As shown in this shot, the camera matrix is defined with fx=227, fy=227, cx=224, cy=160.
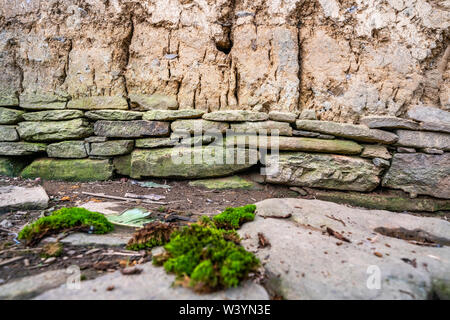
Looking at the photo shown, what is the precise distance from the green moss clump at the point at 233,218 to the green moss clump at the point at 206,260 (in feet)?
1.54

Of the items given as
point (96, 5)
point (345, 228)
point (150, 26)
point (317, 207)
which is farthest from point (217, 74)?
point (345, 228)

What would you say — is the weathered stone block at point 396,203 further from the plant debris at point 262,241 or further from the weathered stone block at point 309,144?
the plant debris at point 262,241

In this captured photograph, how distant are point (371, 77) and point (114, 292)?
4910 millimetres

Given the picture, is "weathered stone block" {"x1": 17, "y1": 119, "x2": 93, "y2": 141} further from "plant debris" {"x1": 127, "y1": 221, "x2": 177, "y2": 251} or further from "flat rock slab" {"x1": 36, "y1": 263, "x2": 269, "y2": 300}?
"flat rock slab" {"x1": 36, "y1": 263, "x2": 269, "y2": 300}

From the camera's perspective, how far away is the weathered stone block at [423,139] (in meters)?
3.79

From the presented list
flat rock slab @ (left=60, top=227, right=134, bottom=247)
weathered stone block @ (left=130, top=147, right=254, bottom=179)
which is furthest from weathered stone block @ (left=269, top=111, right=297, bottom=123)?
flat rock slab @ (left=60, top=227, right=134, bottom=247)

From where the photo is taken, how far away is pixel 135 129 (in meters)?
4.08

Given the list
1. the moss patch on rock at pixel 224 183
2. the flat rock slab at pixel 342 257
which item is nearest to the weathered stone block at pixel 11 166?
the moss patch on rock at pixel 224 183

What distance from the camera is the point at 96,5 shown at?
4.25 m

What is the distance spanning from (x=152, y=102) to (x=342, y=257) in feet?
12.8

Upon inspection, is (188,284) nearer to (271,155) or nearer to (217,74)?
(271,155)

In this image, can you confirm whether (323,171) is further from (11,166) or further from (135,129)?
(11,166)

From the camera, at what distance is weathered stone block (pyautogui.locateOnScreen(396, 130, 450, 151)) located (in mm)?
3789

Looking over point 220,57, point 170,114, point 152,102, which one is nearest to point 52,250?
point 170,114
